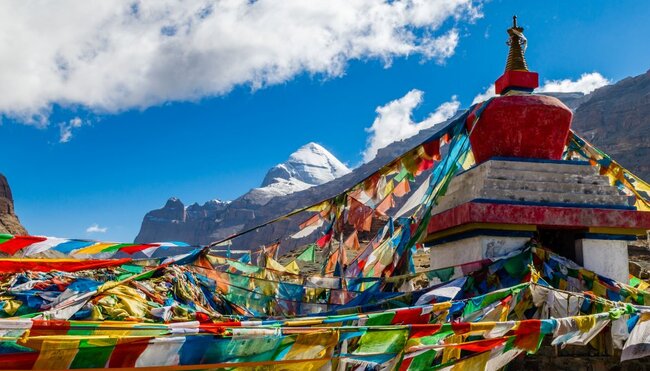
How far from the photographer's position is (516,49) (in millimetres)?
9641

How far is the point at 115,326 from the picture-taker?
170 inches

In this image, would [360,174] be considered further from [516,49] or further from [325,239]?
[325,239]

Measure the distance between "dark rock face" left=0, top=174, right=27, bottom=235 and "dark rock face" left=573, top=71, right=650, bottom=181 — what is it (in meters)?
71.8

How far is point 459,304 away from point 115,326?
3.06m

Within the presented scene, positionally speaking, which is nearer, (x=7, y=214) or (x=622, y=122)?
(x=7, y=214)

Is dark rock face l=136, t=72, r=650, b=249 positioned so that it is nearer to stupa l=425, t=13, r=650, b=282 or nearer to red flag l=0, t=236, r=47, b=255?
stupa l=425, t=13, r=650, b=282

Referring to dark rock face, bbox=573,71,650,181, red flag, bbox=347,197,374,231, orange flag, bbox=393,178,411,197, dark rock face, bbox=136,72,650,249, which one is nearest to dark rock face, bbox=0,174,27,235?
dark rock face, bbox=136,72,650,249

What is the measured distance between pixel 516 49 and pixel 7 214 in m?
A: 55.7

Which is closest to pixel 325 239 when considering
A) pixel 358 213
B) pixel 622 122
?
pixel 358 213

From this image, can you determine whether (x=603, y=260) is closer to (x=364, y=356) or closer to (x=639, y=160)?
(x=364, y=356)

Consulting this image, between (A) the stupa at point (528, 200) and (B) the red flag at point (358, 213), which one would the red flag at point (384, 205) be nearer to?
(B) the red flag at point (358, 213)

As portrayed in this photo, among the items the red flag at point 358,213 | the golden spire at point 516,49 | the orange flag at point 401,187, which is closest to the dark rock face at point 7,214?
the red flag at point 358,213

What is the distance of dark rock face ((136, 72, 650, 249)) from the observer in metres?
94.4

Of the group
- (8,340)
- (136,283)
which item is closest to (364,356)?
(8,340)
